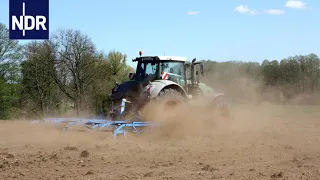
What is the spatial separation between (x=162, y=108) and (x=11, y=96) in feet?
99.5

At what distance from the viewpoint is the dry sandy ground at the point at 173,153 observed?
23.3 feet

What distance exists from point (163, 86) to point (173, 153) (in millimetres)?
3579

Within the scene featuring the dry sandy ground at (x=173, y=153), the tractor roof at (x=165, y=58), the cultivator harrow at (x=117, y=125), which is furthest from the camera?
the tractor roof at (x=165, y=58)

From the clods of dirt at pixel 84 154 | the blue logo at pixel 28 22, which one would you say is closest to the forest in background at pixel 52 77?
the blue logo at pixel 28 22

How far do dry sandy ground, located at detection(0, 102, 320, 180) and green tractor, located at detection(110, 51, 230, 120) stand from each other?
2.07 feet

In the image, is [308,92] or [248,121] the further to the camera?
[308,92]

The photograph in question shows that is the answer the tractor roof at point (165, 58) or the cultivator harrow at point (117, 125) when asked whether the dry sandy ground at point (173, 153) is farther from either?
the tractor roof at point (165, 58)

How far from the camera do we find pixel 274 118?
61.3 ft

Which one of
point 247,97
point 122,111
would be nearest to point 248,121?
point 247,97

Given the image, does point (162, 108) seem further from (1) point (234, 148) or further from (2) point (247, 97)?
(2) point (247, 97)

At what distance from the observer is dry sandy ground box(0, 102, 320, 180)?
23.3ft

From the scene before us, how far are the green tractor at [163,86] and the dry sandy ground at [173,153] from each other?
63 centimetres

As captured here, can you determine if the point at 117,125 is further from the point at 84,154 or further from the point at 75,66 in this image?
the point at 75,66

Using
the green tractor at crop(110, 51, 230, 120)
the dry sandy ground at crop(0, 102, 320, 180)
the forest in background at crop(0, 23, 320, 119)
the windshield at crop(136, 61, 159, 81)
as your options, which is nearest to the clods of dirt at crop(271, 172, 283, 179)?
the dry sandy ground at crop(0, 102, 320, 180)
